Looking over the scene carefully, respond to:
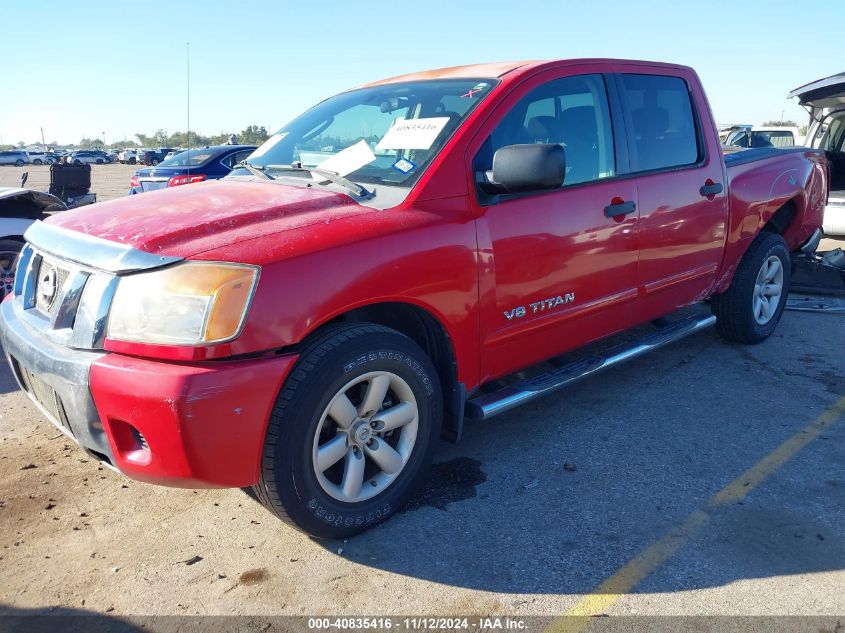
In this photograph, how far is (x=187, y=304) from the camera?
7.79ft

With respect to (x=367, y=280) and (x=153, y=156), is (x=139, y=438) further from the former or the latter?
(x=153, y=156)

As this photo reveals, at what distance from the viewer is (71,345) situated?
2531mm

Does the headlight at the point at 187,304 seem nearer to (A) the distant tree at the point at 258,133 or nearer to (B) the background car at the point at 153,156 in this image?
(A) the distant tree at the point at 258,133

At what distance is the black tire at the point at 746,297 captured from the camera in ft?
16.2

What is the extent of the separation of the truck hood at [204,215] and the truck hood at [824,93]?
265 inches

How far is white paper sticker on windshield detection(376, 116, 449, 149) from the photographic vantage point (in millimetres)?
3181

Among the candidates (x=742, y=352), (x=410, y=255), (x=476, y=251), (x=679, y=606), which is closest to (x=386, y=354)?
(x=410, y=255)

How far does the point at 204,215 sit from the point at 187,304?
543 mm

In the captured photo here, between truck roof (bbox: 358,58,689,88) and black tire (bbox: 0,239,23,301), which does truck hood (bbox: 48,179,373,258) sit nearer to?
truck roof (bbox: 358,58,689,88)

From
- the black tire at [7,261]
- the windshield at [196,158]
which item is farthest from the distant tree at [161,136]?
the black tire at [7,261]

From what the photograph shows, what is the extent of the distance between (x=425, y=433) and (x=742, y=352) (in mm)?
3151

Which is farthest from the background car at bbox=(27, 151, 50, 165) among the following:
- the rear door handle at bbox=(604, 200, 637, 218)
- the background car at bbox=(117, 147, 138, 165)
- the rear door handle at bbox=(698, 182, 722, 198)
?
the rear door handle at bbox=(604, 200, 637, 218)

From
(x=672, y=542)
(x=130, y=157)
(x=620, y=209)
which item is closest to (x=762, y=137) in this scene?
(x=620, y=209)

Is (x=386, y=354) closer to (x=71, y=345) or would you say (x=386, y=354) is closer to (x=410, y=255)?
(x=410, y=255)
